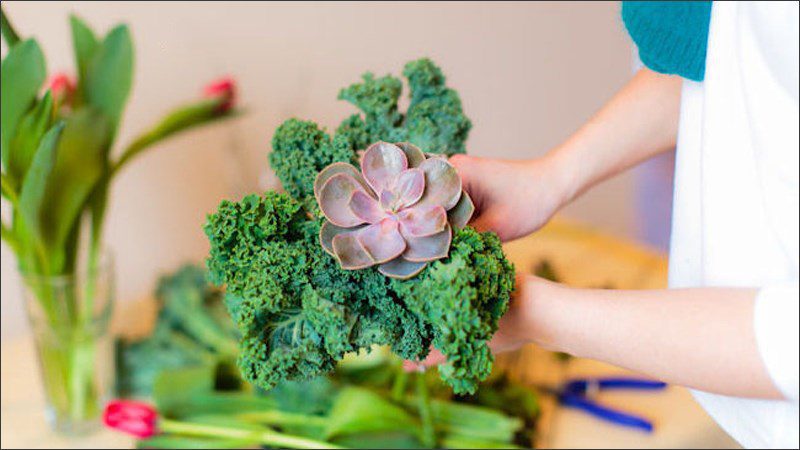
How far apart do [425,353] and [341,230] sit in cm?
11

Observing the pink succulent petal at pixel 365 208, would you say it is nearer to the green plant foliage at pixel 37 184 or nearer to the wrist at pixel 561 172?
the wrist at pixel 561 172

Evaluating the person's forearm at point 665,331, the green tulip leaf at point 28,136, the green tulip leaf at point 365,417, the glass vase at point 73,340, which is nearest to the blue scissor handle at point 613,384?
the green tulip leaf at point 365,417

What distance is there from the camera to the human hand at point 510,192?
0.76 meters

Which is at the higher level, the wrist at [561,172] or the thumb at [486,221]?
the wrist at [561,172]

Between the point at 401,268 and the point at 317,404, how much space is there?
0.48m

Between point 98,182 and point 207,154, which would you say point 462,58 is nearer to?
point 207,154

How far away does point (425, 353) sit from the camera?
2.05 feet

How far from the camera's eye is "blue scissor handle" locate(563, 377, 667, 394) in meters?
1.13

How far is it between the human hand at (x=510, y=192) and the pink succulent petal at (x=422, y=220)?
0.14 metres

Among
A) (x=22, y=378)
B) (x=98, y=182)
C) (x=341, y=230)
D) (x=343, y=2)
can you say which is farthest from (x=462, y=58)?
(x=341, y=230)

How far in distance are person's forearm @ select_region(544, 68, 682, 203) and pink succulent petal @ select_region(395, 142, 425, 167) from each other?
0.71 ft

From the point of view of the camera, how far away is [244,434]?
3.23ft

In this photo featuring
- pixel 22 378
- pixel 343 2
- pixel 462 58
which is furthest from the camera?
pixel 462 58

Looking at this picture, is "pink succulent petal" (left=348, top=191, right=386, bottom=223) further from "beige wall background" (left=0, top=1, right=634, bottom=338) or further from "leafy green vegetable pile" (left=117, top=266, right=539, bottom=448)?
"beige wall background" (left=0, top=1, right=634, bottom=338)
